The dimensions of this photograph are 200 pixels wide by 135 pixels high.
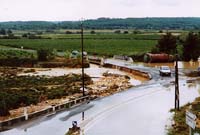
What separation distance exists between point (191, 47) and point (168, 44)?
16.6 ft

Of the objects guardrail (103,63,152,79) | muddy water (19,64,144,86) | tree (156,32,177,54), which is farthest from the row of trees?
muddy water (19,64,144,86)

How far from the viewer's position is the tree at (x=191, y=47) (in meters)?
72.6

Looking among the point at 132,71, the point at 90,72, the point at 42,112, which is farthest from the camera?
the point at 90,72

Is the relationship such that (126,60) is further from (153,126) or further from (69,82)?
(153,126)

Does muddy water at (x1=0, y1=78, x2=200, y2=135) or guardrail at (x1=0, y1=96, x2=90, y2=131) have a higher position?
guardrail at (x1=0, y1=96, x2=90, y2=131)

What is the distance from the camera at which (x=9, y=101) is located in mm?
38656

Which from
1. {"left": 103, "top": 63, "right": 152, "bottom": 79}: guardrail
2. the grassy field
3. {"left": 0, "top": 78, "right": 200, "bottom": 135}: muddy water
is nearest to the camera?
{"left": 0, "top": 78, "right": 200, "bottom": 135}: muddy water

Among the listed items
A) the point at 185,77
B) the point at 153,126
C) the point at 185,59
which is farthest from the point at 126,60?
the point at 153,126

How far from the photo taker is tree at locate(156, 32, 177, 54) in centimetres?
7531

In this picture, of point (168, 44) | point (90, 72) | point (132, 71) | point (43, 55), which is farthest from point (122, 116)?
point (43, 55)

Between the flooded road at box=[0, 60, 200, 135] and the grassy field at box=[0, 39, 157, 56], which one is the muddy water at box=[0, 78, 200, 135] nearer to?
the flooded road at box=[0, 60, 200, 135]

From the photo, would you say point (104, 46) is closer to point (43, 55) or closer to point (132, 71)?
point (43, 55)

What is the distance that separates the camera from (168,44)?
76938 millimetres

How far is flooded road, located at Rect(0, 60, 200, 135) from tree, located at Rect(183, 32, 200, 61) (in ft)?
87.8
